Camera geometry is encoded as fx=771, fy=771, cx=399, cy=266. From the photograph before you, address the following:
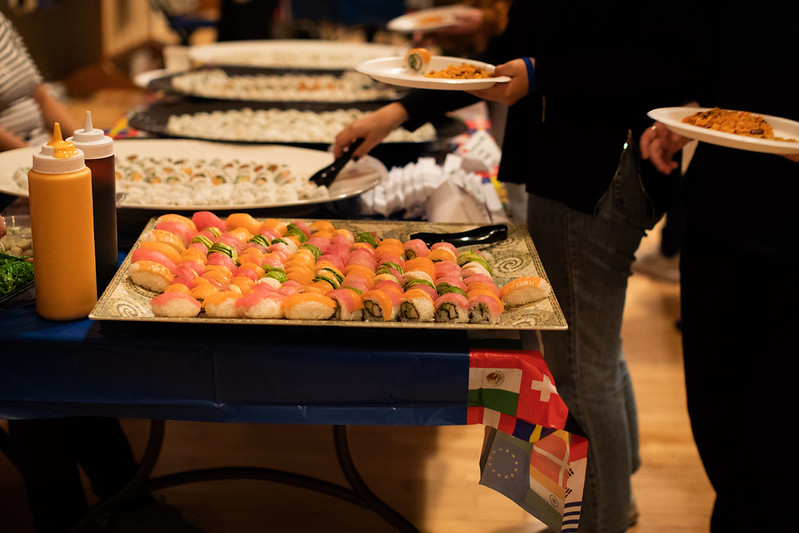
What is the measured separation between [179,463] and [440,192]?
43.5 inches

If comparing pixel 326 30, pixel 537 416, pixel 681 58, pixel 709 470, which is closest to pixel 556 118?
pixel 681 58

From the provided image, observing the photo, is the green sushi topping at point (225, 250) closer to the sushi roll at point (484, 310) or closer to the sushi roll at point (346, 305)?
the sushi roll at point (346, 305)

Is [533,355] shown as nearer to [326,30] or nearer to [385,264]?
[385,264]

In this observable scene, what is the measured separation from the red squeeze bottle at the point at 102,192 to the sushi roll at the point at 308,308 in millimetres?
311

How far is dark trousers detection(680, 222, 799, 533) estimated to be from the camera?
146 cm

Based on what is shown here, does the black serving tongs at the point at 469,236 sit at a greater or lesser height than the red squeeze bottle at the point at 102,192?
lesser

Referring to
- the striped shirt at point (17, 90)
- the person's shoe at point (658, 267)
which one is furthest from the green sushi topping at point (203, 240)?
the person's shoe at point (658, 267)

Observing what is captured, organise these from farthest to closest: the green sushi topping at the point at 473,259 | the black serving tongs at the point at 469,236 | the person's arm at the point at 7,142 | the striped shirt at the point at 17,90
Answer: the striped shirt at the point at 17,90 < the person's arm at the point at 7,142 < the black serving tongs at the point at 469,236 < the green sushi topping at the point at 473,259

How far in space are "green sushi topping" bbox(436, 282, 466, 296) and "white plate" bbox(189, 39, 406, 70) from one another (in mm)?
2396

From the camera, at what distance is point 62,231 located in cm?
99

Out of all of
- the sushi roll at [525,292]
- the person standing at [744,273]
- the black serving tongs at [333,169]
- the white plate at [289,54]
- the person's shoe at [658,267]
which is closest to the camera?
the sushi roll at [525,292]

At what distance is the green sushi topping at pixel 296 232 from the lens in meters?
1.26

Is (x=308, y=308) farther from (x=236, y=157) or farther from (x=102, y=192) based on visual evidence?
(x=236, y=157)

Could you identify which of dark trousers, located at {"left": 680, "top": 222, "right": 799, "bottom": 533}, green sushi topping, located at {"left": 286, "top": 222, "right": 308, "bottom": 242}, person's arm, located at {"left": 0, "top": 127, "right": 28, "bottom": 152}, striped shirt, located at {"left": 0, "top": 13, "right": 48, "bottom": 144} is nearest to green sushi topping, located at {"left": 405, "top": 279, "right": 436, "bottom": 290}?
green sushi topping, located at {"left": 286, "top": 222, "right": 308, "bottom": 242}
